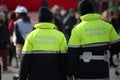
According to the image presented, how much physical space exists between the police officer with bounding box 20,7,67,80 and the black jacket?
33.4ft

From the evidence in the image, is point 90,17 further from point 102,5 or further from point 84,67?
point 102,5

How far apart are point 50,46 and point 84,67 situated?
1.94 feet

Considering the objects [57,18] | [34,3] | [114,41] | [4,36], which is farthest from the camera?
[4,36]

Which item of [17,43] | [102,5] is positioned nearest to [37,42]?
[17,43]

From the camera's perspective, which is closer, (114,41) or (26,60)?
(26,60)

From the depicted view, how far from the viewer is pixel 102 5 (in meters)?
30.0

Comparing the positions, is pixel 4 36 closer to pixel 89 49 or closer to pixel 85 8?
pixel 85 8

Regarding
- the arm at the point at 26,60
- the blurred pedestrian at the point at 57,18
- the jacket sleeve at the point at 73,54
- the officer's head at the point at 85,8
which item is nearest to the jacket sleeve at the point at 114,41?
the officer's head at the point at 85,8

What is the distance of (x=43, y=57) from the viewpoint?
8.51m

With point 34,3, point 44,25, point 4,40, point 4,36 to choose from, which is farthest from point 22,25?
point 44,25

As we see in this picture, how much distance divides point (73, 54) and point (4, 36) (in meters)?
10.5

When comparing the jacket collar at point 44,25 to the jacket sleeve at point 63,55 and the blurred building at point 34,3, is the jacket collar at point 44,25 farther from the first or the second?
the blurred building at point 34,3

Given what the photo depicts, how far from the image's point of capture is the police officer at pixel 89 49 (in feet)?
27.8

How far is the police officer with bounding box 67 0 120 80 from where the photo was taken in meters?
8.48
